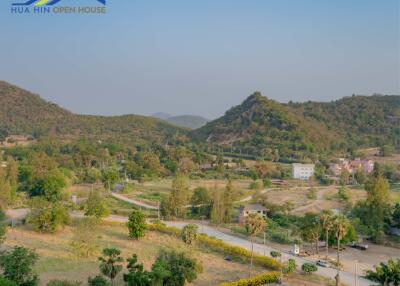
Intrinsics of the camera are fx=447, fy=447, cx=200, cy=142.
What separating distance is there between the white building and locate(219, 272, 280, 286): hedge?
167 ft

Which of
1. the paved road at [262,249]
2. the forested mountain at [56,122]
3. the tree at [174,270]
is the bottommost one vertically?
the paved road at [262,249]

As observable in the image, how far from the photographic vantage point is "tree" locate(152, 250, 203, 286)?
18.9 meters

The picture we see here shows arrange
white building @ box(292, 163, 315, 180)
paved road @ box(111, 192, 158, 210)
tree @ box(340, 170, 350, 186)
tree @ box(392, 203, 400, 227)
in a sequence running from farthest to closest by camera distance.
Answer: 1. white building @ box(292, 163, 315, 180)
2. tree @ box(340, 170, 350, 186)
3. paved road @ box(111, 192, 158, 210)
4. tree @ box(392, 203, 400, 227)

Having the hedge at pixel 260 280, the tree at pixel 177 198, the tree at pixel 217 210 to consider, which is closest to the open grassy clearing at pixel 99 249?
the hedge at pixel 260 280

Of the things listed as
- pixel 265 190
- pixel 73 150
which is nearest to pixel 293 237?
pixel 265 190

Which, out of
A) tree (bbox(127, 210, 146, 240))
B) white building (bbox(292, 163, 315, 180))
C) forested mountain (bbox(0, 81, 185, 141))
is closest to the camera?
tree (bbox(127, 210, 146, 240))

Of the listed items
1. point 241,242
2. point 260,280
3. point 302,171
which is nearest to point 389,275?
point 260,280

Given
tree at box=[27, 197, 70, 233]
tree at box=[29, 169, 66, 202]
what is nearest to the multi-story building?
tree at box=[29, 169, 66, 202]

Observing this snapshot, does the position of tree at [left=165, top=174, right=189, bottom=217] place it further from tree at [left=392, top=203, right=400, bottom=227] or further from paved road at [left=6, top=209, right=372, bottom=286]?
tree at [left=392, top=203, right=400, bottom=227]

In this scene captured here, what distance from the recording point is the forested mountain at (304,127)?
318 ft

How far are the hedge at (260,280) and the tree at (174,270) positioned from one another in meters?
1.79

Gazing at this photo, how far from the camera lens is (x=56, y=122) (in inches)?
4818

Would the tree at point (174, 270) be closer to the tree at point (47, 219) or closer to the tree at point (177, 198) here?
the tree at point (47, 219)

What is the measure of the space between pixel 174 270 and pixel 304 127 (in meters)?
89.7
